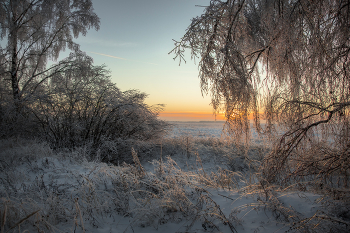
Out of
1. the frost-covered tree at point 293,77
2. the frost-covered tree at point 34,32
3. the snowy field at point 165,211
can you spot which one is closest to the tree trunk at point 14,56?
the frost-covered tree at point 34,32

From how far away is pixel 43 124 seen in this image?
23.3ft

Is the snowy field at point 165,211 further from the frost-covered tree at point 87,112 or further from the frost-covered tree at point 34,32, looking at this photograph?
the frost-covered tree at point 34,32

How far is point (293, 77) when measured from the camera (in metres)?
3.05

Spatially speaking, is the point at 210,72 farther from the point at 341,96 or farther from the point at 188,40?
the point at 341,96

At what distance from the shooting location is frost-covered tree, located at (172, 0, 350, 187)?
7.99 feet

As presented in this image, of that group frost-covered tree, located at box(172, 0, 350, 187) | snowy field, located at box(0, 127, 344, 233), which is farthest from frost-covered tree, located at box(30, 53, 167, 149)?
frost-covered tree, located at box(172, 0, 350, 187)

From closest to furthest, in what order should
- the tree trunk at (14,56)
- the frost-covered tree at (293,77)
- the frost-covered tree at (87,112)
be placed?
1. the frost-covered tree at (293,77)
2. the frost-covered tree at (87,112)
3. the tree trunk at (14,56)

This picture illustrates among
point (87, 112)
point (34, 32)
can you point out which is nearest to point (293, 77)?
point (87, 112)

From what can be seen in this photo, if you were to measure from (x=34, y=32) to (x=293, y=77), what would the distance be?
11222mm

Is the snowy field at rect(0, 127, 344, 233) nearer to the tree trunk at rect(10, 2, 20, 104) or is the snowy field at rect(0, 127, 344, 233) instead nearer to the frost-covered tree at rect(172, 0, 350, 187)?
the frost-covered tree at rect(172, 0, 350, 187)

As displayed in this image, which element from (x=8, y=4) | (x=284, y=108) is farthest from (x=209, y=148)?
(x=8, y=4)

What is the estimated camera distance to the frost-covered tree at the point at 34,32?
8.29 meters

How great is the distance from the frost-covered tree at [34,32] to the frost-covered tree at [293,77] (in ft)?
28.1

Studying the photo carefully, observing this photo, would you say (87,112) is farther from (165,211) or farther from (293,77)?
(293,77)
